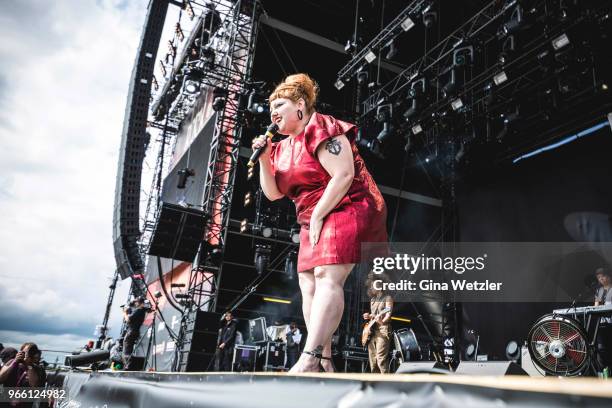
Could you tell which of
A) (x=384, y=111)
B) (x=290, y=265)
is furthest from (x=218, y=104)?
(x=290, y=265)

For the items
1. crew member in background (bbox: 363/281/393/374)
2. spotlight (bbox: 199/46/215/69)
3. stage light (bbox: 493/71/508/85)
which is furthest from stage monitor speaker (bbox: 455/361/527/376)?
spotlight (bbox: 199/46/215/69)

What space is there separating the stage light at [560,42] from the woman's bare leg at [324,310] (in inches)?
283

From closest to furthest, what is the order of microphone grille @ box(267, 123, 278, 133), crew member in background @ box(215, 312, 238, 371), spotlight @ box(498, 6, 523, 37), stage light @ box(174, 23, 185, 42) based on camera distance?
1. microphone grille @ box(267, 123, 278, 133)
2. spotlight @ box(498, 6, 523, 37)
3. crew member in background @ box(215, 312, 238, 371)
4. stage light @ box(174, 23, 185, 42)

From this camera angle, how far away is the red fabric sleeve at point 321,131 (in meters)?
1.82

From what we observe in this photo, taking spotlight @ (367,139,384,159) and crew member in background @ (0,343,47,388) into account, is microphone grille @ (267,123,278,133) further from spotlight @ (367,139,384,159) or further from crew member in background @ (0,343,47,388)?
spotlight @ (367,139,384,159)

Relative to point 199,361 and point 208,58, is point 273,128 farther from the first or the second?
point 208,58

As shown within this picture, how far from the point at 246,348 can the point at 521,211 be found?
298 inches

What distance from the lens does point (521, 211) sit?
1117 cm

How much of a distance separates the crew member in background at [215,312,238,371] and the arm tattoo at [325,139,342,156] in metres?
7.87

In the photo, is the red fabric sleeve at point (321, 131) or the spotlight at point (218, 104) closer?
the red fabric sleeve at point (321, 131)

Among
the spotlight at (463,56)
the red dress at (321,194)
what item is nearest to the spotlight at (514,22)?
the spotlight at (463,56)

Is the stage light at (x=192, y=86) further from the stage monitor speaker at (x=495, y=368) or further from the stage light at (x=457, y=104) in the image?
the stage monitor speaker at (x=495, y=368)

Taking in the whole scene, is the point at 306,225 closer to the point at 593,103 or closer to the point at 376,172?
the point at 593,103

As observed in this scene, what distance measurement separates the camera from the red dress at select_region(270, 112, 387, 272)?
5.72ft
